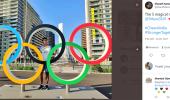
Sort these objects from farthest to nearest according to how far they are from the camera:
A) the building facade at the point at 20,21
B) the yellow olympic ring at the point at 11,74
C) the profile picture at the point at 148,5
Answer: the building facade at the point at 20,21
the yellow olympic ring at the point at 11,74
the profile picture at the point at 148,5

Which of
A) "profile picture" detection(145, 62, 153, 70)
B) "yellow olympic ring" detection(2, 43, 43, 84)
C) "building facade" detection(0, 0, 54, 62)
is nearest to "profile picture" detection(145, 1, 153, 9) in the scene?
"profile picture" detection(145, 62, 153, 70)

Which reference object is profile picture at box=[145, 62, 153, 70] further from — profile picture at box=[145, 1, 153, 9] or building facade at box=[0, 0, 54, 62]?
building facade at box=[0, 0, 54, 62]

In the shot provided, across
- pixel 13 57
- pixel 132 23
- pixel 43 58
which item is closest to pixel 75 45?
pixel 43 58

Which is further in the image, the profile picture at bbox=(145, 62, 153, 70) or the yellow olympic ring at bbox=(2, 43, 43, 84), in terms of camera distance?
the yellow olympic ring at bbox=(2, 43, 43, 84)

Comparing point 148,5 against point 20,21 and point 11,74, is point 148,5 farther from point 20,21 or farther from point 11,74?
point 20,21

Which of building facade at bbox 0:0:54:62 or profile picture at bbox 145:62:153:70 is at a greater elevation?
building facade at bbox 0:0:54:62

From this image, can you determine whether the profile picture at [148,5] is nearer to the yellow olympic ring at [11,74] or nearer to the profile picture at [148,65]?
the profile picture at [148,65]

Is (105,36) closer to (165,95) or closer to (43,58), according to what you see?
(43,58)

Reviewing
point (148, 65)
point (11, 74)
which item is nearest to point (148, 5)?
point (148, 65)

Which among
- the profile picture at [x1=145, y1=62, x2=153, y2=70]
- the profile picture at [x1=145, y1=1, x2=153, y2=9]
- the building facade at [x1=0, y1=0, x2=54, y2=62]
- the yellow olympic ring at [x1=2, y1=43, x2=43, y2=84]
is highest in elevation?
the building facade at [x1=0, y1=0, x2=54, y2=62]

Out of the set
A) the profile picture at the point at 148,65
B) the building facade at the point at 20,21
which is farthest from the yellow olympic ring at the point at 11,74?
the profile picture at the point at 148,65

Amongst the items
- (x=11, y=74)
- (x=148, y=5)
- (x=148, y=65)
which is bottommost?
(x=11, y=74)

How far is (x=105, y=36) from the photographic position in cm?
961

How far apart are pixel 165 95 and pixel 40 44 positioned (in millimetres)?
9043
